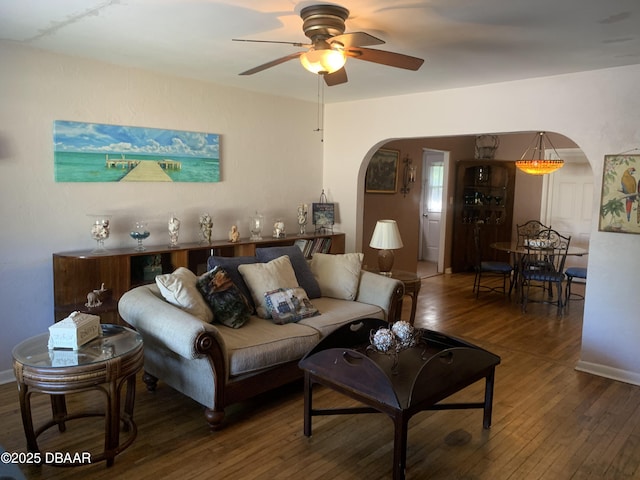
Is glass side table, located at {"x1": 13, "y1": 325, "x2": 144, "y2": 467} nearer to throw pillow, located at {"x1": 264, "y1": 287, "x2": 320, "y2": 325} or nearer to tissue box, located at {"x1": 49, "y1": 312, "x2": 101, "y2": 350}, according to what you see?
tissue box, located at {"x1": 49, "y1": 312, "x2": 101, "y2": 350}

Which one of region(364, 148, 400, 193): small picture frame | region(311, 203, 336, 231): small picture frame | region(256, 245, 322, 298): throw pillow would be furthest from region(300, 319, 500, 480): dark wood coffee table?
region(364, 148, 400, 193): small picture frame

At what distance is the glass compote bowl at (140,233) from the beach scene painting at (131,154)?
376mm

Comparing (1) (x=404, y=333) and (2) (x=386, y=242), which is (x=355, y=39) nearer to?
(1) (x=404, y=333)

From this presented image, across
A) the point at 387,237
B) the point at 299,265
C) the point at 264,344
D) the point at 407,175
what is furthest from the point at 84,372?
the point at 407,175

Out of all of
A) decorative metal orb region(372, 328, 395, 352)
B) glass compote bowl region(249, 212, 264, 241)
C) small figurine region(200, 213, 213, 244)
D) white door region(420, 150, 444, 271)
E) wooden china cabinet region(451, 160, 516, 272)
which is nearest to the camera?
decorative metal orb region(372, 328, 395, 352)

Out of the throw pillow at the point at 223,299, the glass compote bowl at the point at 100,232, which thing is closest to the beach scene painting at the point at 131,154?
the glass compote bowl at the point at 100,232

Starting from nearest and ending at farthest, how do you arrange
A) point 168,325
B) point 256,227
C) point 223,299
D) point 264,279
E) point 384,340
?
point 384,340
point 168,325
point 223,299
point 264,279
point 256,227

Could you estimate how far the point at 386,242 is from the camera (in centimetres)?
448

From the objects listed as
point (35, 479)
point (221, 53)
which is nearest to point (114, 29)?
point (221, 53)

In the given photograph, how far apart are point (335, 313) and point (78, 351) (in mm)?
1785

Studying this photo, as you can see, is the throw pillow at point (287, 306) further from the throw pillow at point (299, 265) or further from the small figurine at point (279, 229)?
the small figurine at point (279, 229)

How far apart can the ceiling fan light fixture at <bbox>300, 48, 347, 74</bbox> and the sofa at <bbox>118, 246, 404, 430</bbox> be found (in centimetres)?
150

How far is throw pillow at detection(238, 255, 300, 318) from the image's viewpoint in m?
3.48

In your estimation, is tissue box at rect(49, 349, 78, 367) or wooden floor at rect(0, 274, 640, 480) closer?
tissue box at rect(49, 349, 78, 367)
